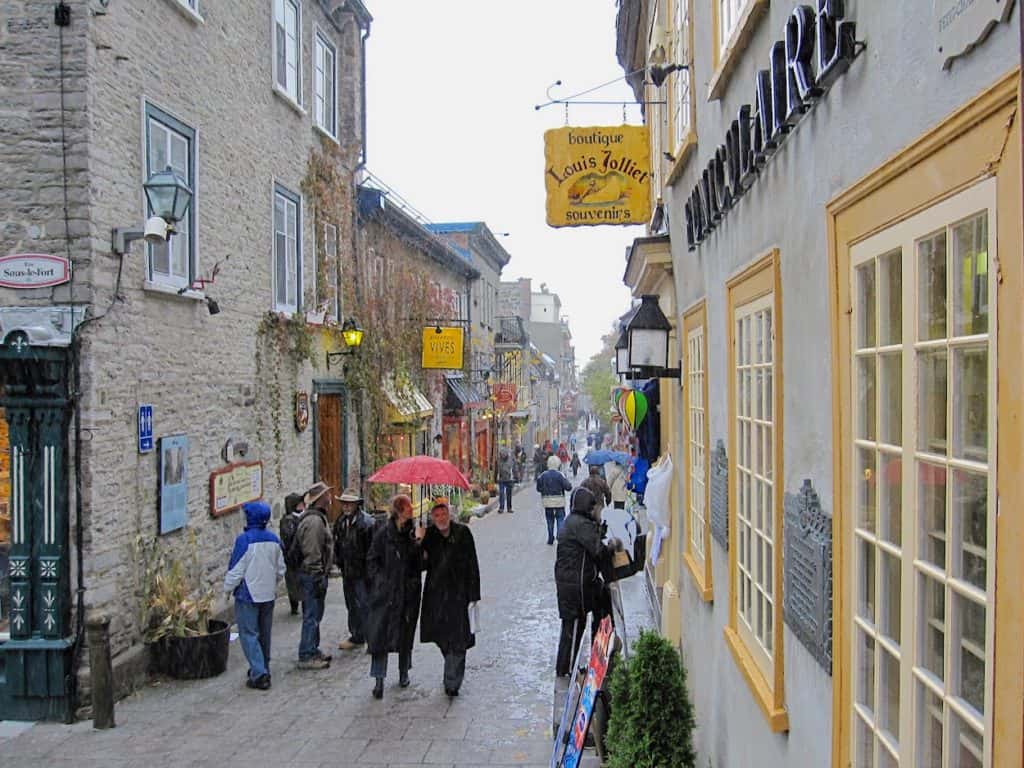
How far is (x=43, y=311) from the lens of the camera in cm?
812

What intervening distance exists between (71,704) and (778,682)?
6.49 metres

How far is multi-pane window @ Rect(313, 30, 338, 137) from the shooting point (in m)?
15.4

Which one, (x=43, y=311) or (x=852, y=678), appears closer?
(x=852, y=678)

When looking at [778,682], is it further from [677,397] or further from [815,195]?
[677,397]

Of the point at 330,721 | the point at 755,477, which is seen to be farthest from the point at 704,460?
the point at 330,721

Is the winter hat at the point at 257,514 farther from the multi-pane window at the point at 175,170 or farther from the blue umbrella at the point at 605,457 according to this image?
the blue umbrella at the point at 605,457

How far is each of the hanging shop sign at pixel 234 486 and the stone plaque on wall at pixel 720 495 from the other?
6.82 meters

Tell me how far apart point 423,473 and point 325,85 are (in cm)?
894

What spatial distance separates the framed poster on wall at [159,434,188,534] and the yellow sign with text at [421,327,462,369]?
1055cm

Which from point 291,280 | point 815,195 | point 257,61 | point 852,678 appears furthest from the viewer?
point 291,280

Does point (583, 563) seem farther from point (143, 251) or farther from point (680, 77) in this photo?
point (143, 251)

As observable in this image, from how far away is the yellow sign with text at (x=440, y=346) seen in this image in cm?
2047

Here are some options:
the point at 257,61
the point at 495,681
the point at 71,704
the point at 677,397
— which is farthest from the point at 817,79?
the point at 257,61

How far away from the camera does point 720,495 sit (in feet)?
18.6
